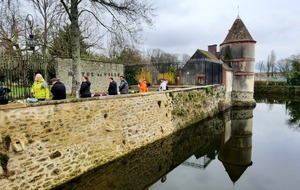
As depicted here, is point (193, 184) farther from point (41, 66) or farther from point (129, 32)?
point (129, 32)

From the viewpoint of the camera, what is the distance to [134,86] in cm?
1881

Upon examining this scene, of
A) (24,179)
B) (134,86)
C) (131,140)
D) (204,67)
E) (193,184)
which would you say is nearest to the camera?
(24,179)

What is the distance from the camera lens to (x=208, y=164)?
27.6 feet

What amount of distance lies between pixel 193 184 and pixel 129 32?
773 centimetres

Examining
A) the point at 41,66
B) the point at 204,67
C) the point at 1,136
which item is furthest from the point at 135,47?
the point at 204,67

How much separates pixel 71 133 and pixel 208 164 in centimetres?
477

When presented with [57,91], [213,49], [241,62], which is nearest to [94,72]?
[57,91]

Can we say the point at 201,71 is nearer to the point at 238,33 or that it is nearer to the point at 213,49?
the point at 238,33

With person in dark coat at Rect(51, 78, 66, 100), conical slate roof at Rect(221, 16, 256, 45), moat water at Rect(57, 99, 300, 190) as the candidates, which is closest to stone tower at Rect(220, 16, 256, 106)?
conical slate roof at Rect(221, 16, 256, 45)

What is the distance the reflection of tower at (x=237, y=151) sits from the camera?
786 centimetres

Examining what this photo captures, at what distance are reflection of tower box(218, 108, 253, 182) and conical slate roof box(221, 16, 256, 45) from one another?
966 centimetres

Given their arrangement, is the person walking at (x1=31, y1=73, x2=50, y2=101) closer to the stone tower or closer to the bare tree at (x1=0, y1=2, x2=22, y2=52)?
the bare tree at (x1=0, y1=2, x2=22, y2=52)

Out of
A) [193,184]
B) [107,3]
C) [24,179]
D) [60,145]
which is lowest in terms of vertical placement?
[193,184]

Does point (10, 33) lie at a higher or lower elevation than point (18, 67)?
higher
